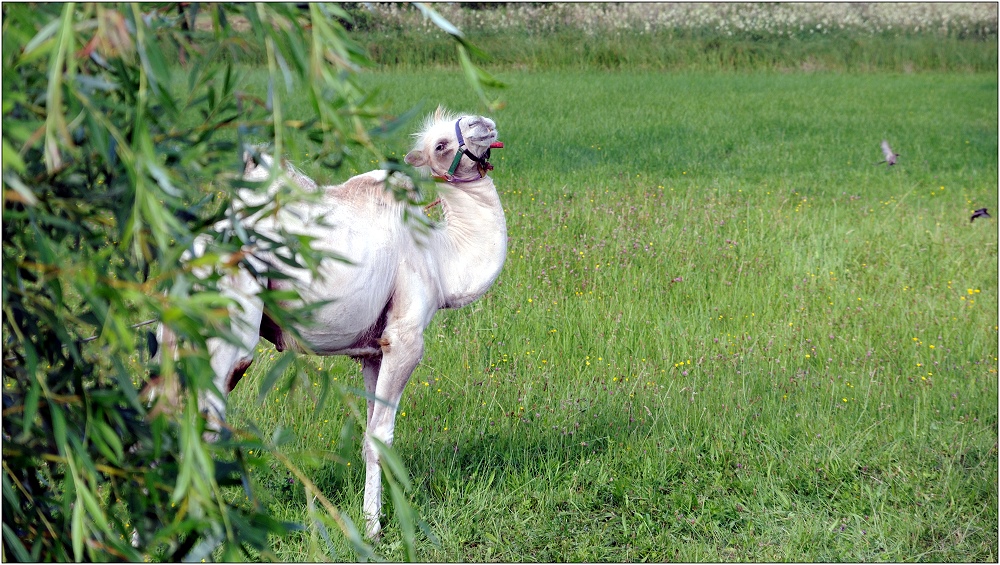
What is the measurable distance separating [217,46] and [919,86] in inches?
862

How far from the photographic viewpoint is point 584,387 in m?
5.11

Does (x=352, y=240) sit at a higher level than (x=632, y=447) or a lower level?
higher

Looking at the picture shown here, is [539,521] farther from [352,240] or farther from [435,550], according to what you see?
[352,240]

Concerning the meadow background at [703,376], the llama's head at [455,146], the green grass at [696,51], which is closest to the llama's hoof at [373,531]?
the meadow background at [703,376]

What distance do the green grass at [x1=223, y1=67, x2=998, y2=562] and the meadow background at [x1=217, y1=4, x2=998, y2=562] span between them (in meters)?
0.02

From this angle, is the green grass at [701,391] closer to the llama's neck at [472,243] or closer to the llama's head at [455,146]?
the llama's head at [455,146]

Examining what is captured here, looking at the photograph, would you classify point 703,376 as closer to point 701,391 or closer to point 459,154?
point 701,391

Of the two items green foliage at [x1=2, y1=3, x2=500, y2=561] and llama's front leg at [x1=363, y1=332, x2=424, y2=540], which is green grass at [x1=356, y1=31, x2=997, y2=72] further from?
green foliage at [x1=2, y1=3, x2=500, y2=561]

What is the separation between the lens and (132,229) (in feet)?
4.98

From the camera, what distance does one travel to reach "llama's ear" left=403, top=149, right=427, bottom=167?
404 cm

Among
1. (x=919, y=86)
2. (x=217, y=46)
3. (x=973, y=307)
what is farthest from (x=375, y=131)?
(x=919, y=86)

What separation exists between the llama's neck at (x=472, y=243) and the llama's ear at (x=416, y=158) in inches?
7.5

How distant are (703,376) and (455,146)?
2165 mm

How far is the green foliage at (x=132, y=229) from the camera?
1517mm
